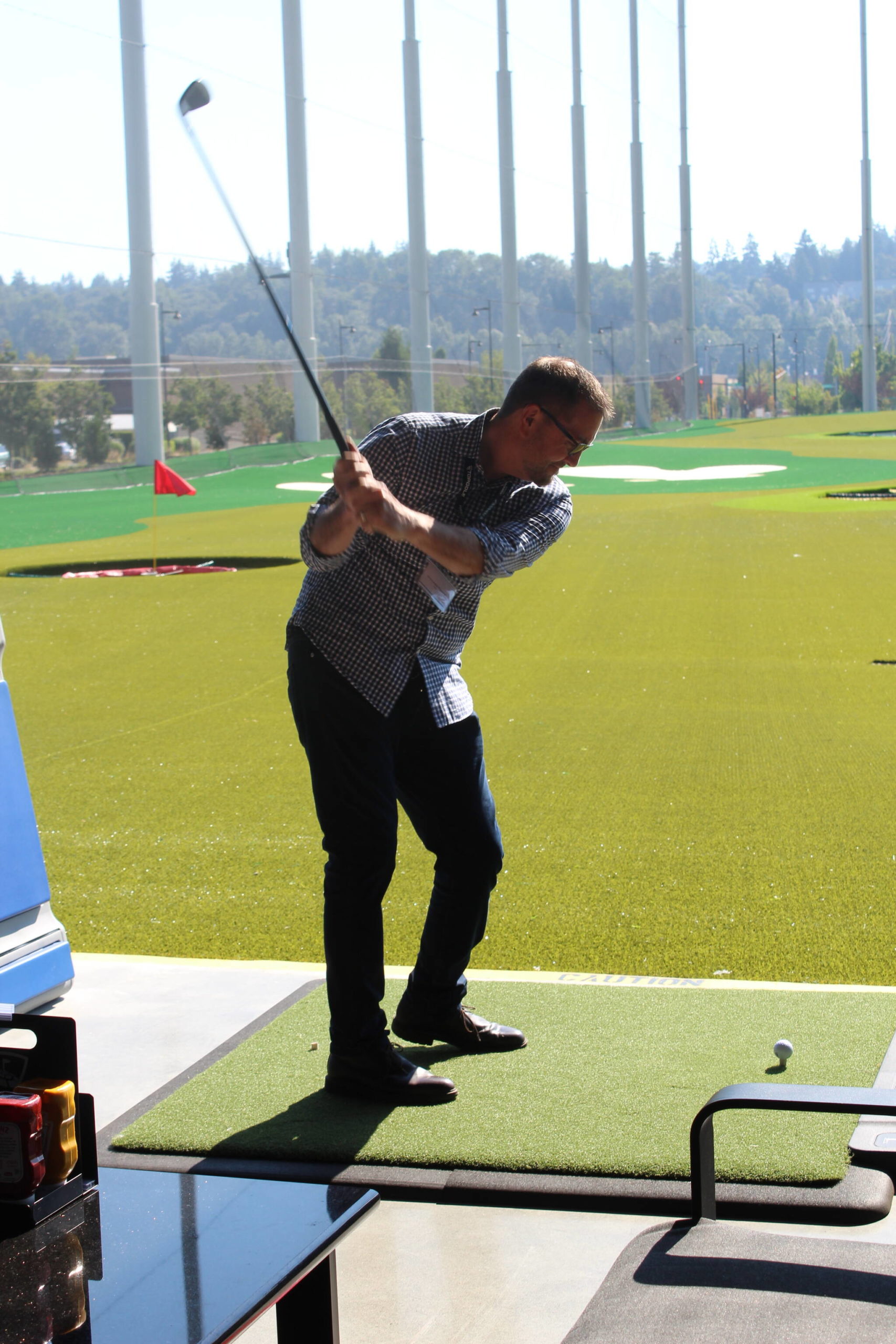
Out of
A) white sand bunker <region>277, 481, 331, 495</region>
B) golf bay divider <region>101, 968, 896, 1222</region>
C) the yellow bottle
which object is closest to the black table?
the yellow bottle

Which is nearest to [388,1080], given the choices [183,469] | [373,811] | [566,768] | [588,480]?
[373,811]

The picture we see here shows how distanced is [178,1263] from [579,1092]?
1305mm

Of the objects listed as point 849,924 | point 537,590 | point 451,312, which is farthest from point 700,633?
point 451,312

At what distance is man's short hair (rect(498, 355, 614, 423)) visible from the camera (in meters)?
2.67

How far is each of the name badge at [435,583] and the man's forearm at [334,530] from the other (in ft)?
0.53

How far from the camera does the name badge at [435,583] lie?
2701 mm

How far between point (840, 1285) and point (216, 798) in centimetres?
439

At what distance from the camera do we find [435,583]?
8.87 feet

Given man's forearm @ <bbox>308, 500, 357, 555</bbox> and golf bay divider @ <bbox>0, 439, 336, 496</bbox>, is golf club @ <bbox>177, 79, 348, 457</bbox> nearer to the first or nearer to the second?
man's forearm @ <bbox>308, 500, 357, 555</bbox>

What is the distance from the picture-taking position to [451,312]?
2638 inches

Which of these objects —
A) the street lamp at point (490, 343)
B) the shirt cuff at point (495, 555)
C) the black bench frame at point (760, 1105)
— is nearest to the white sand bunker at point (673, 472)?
the street lamp at point (490, 343)

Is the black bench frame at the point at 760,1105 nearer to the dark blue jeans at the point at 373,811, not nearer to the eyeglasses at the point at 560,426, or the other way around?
the dark blue jeans at the point at 373,811

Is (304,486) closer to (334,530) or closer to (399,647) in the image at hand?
(399,647)

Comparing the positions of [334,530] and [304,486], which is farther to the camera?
[304,486]
